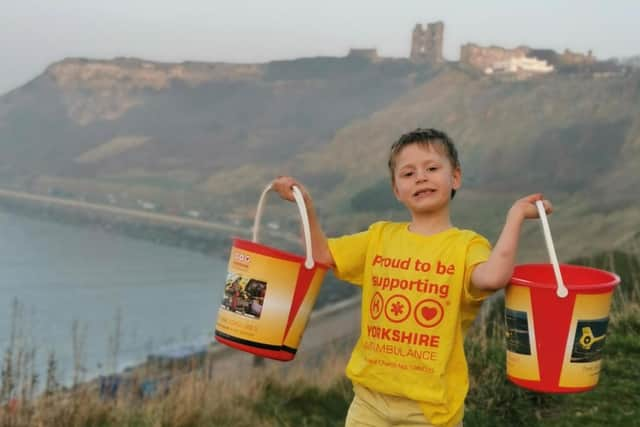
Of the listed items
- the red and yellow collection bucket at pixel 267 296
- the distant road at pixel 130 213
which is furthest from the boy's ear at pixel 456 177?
the distant road at pixel 130 213

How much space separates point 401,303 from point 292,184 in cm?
49

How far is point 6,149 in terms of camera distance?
13000 centimetres

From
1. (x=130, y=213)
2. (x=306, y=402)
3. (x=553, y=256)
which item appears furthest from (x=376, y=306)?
(x=130, y=213)

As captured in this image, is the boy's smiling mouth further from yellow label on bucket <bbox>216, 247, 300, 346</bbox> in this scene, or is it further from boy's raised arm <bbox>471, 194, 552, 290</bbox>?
yellow label on bucket <bbox>216, 247, 300, 346</bbox>

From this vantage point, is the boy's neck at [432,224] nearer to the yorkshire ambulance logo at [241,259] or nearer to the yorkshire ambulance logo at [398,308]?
the yorkshire ambulance logo at [398,308]

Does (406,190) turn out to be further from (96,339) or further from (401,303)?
(96,339)

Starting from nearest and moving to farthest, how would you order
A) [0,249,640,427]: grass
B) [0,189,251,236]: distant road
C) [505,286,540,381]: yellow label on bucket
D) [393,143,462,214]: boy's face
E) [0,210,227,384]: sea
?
[505,286,540,381]: yellow label on bucket, [393,143,462,214]: boy's face, [0,249,640,427]: grass, [0,210,227,384]: sea, [0,189,251,236]: distant road

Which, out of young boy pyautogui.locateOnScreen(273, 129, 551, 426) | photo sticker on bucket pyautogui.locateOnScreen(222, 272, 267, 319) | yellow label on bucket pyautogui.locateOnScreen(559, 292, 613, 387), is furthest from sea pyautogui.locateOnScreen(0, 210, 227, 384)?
yellow label on bucket pyautogui.locateOnScreen(559, 292, 613, 387)

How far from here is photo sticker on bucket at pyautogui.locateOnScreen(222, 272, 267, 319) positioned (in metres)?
2.30

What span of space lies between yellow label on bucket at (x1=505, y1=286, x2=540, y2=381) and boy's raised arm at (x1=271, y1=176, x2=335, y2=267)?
1.89ft

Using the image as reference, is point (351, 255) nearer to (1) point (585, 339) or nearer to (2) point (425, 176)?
(2) point (425, 176)

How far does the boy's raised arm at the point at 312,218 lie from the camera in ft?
7.41

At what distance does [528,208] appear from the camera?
196 cm

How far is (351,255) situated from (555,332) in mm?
647
